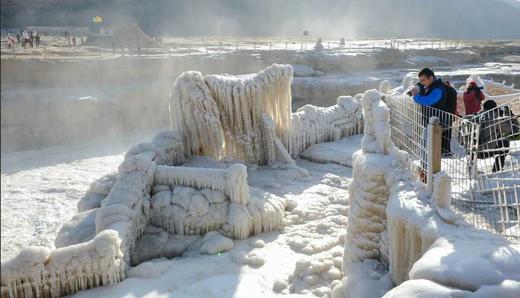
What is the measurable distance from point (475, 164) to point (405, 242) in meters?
1.72

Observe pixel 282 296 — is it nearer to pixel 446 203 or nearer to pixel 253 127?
pixel 446 203

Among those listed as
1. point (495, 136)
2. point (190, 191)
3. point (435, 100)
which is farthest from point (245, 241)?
point (495, 136)

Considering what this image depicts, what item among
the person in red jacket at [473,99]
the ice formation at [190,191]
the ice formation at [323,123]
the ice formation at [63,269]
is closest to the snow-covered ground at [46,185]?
the ice formation at [190,191]

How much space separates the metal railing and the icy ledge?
439 mm

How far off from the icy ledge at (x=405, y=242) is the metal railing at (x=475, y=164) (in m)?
0.44

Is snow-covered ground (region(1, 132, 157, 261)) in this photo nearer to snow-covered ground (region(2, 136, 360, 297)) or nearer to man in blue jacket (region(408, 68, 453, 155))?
snow-covered ground (region(2, 136, 360, 297))

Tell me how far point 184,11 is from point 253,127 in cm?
5585

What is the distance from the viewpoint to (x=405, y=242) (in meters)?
4.71

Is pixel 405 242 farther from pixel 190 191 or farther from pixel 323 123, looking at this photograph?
pixel 323 123

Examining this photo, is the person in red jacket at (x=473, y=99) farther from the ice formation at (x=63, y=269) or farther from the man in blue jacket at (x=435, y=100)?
the ice formation at (x=63, y=269)

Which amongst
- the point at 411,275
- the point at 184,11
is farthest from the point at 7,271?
the point at 184,11

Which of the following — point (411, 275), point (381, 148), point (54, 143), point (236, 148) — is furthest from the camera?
point (54, 143)

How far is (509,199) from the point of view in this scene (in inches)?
231

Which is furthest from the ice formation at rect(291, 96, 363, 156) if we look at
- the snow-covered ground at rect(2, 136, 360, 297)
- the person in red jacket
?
the person in red jacket
